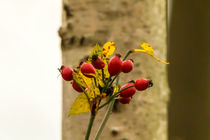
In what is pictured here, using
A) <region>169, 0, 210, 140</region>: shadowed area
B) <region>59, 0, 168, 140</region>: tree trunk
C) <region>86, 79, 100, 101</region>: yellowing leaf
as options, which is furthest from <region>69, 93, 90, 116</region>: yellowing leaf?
<region>169, 0, 210, 140</region>: shadowed area

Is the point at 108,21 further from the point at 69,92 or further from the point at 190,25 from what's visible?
the point at 190,25

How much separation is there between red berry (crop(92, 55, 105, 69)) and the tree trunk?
11.7 inches

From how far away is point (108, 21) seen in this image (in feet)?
1.91

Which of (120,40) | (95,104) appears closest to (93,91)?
(95,104)

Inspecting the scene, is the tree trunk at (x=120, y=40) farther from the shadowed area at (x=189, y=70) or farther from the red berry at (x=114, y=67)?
the shadowed area at (x=189, y=70)

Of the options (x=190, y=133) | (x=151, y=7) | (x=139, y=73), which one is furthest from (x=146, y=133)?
(x=190, y=133)

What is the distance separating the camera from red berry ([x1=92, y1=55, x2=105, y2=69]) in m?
0.26

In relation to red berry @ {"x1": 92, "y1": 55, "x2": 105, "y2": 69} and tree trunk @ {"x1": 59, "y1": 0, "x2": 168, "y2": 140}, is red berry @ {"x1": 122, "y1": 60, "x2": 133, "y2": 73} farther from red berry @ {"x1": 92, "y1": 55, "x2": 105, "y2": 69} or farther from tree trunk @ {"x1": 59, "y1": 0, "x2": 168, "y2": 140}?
tree trunk @ {"x1": 59, "y1": 0, "x2": 168, "y2": 140}

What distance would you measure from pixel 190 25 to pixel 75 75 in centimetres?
127

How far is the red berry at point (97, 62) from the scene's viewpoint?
0.26 meters

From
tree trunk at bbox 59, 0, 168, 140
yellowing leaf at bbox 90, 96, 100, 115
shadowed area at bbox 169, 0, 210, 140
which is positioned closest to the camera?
yellowing leaf at bbox 90, 96, 100, 115

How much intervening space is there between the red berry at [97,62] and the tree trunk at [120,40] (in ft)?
0.98

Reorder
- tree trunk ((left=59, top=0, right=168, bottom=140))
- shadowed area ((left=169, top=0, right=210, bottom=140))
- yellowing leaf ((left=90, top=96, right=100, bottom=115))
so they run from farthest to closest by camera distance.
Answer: shadowed area ((left=169, top=0, right=210, bottom=140)) → tree trunk ((left=59, top=0, right=168, bottom=140)) → yellowing leaf ((left=90, top=96, right=100, bottom=115))

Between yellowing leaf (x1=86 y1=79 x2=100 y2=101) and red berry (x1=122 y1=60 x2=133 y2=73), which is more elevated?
red berry (x1=122 y1=60 x2=133 y2=73)
